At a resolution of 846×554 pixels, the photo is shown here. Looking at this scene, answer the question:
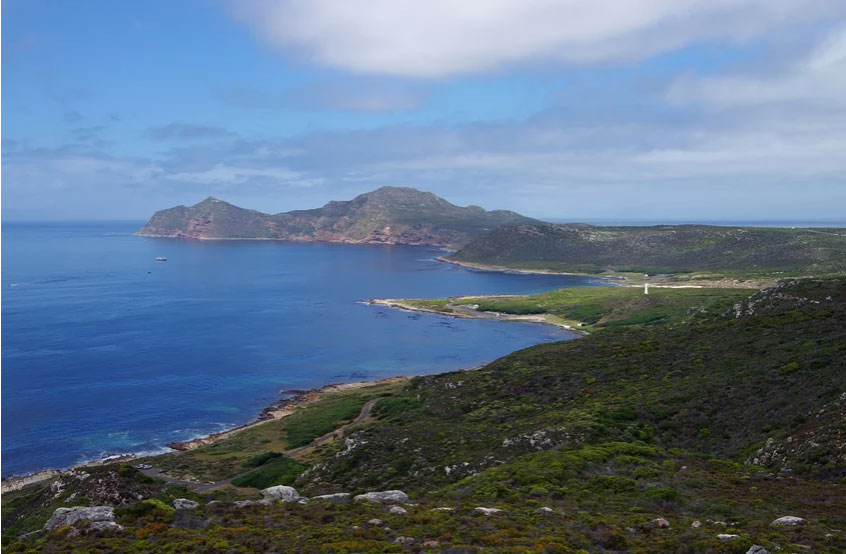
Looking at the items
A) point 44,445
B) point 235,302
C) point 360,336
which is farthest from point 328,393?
point 235,302

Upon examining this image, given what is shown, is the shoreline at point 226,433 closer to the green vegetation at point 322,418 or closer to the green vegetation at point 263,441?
the green vegetation at point 263,441

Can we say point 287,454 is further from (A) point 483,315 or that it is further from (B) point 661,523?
(A) point 483,315

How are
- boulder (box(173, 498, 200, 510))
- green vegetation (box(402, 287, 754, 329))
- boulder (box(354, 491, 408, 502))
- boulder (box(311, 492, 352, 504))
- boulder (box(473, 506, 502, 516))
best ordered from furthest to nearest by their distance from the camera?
green vegetation (box(402, 287, 754, 329))
boulder (box(354, 491, 408, 502))
boulder (box(311, 492, 352, 504))
boulder (box(173, 498, 200, 510))
boulder (box(473, 506, 502, 516))

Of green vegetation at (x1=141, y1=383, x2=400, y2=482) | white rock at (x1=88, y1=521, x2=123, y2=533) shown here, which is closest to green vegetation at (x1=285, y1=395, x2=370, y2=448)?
green vegetation at (x1=141, y1=383, x2=400, y2=482)

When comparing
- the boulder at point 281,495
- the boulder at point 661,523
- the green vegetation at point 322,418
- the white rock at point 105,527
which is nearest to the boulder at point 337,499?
the boulder at point 281,495

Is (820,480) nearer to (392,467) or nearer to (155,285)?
(392,467)

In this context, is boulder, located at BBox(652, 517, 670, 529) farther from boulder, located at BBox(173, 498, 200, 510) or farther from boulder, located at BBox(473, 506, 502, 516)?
boulder, located at BBox(173, 498, 200, 510)
